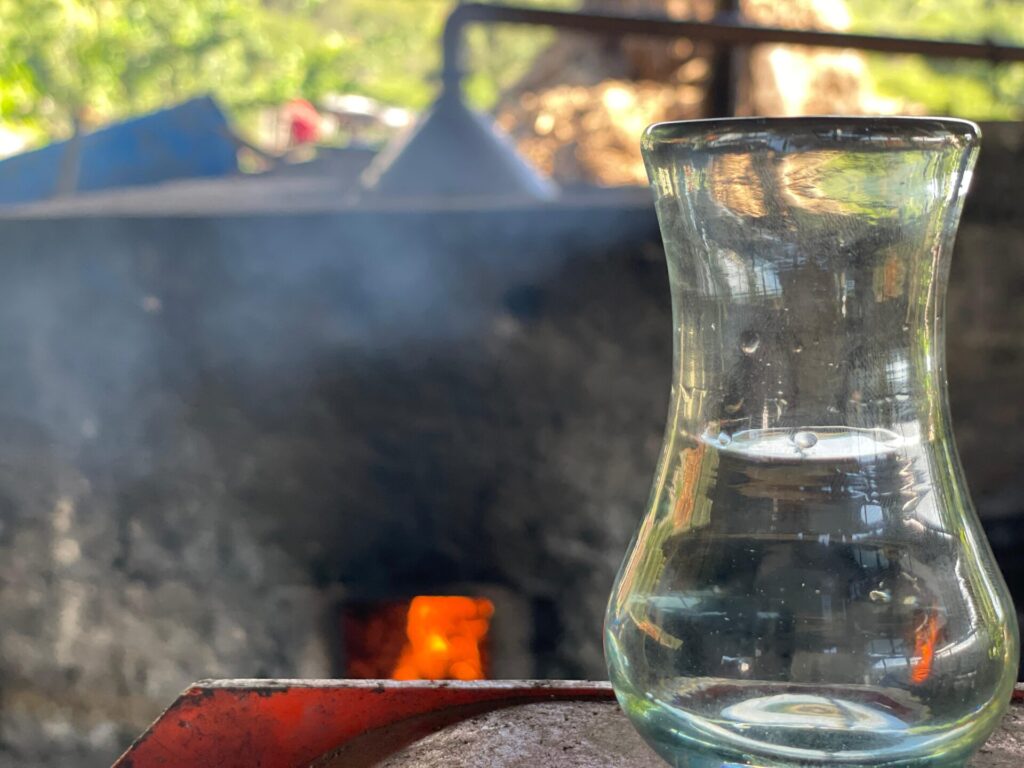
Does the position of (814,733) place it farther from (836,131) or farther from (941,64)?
(941,64)

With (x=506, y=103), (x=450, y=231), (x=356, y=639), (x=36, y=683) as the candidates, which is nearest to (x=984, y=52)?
(x=450, y=231)

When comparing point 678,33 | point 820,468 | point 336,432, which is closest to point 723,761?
point 820,468

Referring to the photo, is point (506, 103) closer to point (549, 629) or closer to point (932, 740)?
point (549, 629)

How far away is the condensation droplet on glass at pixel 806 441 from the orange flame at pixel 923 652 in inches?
3.8

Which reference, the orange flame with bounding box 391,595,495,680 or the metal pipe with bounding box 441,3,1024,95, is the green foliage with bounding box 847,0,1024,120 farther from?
the orange flame with bounding box 391,595,495,680

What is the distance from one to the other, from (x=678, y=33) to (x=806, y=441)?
246 centimetres

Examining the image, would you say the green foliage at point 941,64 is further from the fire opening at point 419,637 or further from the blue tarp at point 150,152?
the fire opening at point 419,637

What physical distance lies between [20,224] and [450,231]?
2.36ft

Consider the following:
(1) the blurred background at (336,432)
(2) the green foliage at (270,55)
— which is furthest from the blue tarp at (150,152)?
(2) the green foliage at (270,55)

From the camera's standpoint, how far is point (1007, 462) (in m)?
1.99

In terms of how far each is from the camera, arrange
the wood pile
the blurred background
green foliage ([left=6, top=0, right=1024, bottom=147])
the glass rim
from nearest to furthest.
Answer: the glass rim < the blurred background < the wood pile < green foliage ([left=6, top=0, right=1024, bottom=147])

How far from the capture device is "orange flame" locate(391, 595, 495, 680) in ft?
6.61

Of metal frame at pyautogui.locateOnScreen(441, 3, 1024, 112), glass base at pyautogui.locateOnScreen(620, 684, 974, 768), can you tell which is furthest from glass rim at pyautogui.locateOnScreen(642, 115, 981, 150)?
metal frame at pyautogui.locateOnScreen(441, 3, 1024, 112)

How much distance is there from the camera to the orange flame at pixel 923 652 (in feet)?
1.68
